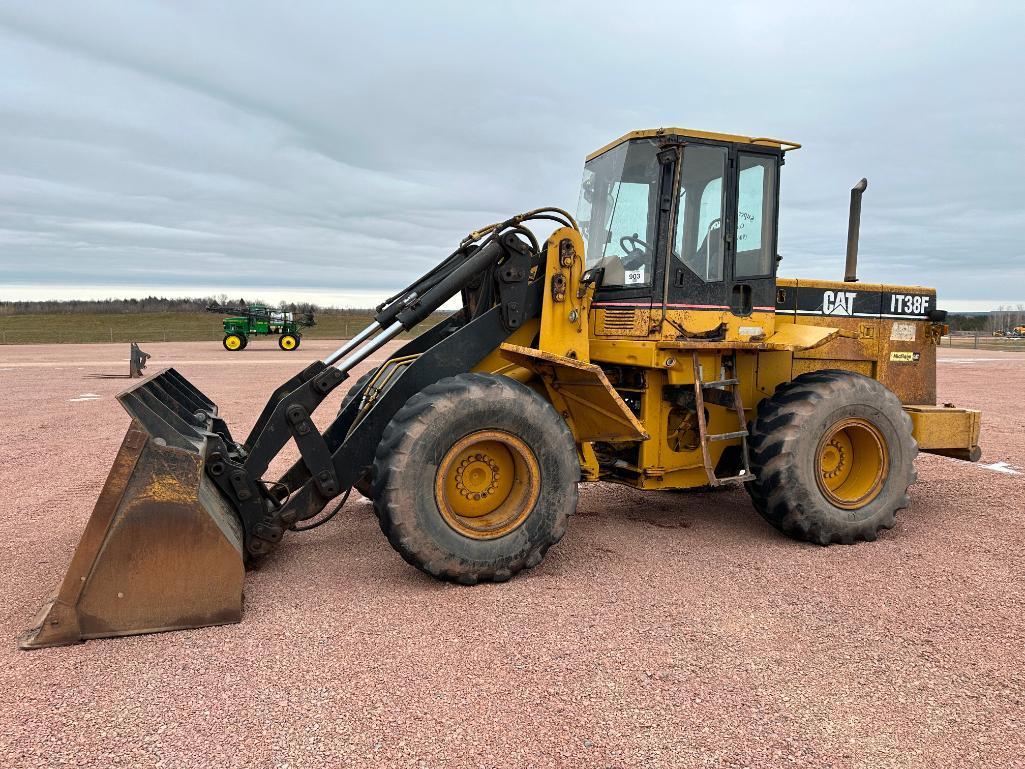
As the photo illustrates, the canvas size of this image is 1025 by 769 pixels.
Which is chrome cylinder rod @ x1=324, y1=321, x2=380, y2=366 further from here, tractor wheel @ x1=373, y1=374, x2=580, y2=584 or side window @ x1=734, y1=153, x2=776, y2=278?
side window @ x1=734, y1=153, x2=776, y2=278

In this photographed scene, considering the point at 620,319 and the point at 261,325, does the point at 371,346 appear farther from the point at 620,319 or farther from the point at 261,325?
the point at 261,325

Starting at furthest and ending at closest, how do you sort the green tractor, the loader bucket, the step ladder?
the green tractor
the step ladder
the loader bucket

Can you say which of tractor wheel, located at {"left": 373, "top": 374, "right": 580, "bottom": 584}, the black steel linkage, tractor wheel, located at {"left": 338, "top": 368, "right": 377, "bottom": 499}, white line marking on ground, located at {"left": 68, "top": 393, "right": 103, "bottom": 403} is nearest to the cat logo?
the black steel linkage

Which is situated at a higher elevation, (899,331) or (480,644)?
(899,331)

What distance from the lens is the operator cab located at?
5207 mm

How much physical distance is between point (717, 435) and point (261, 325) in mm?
32570

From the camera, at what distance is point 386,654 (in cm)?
354

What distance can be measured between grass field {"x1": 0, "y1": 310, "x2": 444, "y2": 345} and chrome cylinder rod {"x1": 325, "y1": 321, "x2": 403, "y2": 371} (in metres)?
37.2

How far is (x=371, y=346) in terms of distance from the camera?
16.5 feet

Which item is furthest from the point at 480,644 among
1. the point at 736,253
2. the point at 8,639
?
the point at 736,253

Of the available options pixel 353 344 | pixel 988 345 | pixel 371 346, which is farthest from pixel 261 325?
pixel 988 345

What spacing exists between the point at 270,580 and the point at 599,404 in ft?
8.25

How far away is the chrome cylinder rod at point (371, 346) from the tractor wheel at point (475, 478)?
0.70 meters

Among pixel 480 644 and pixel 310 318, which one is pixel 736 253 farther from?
pixel 310 318
